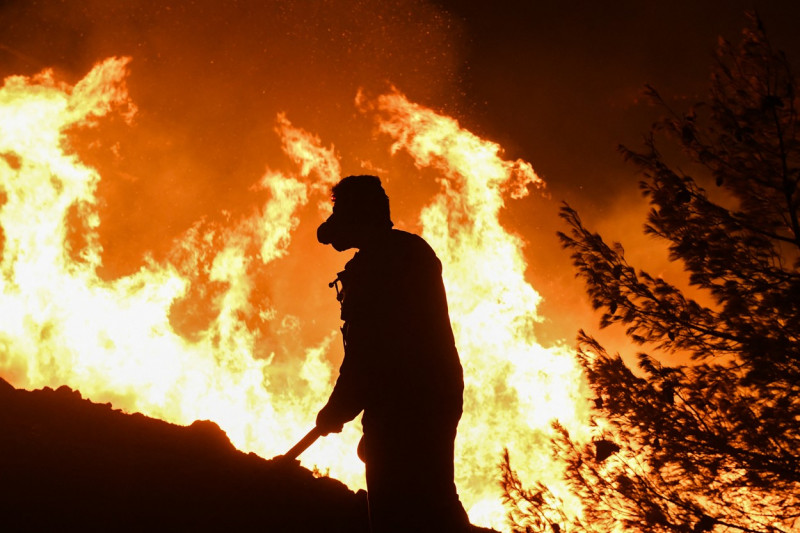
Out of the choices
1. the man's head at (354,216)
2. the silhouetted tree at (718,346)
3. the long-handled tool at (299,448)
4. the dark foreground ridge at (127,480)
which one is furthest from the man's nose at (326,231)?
the silhouetted tree at (718,346)

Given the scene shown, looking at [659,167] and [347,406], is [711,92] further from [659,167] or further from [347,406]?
[347,406]

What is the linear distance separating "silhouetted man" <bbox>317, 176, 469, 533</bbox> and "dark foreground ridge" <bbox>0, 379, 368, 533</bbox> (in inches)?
21.7

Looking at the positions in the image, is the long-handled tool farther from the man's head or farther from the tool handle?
the man's head

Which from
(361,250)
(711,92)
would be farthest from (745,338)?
(361,250)

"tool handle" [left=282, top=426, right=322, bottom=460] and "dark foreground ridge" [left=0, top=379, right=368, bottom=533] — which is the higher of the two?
"dark foreground ridge" [left=0, top=379, right=368, bottom=533]

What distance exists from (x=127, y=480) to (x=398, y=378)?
895 cm

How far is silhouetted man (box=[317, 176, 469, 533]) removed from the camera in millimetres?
1835

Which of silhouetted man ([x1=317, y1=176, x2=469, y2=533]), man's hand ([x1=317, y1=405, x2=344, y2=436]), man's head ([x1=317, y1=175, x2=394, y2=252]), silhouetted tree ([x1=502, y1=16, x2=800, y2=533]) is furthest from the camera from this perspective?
silhouetted tree ([x1=502, y1=16, x2=800, y2=533])

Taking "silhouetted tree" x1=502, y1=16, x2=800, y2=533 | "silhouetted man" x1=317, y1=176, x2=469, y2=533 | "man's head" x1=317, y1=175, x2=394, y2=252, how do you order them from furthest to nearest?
"silhouetted tree" x1=502, y1=16, x2=800, y2=533, "man's head" x1=317, y1=175, x2=394, y2=252, "silhouetted man" x1=317, y1=176, x2=469, y2=533

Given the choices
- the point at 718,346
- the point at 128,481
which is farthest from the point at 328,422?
the point at 128,481

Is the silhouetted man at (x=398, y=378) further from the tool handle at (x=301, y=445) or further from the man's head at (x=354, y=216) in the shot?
the tool handle at (x=301, y=445)

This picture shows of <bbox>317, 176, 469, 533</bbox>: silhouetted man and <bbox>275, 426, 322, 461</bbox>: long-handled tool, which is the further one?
<bbox>275, 426, 322, 461</bbox>: long-handled tool

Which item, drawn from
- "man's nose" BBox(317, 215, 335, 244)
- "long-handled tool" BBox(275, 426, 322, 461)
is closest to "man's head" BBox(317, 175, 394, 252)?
"man's nose" BBox(317, 215, 335, 244)

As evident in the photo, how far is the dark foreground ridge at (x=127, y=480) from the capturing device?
21.0ft
